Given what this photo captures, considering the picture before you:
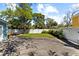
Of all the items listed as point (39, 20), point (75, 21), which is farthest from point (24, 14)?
point (75, 21)

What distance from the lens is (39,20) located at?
427cm

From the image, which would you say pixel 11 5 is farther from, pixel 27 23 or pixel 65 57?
pixel 65 57

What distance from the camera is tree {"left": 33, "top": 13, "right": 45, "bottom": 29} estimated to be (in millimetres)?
4246

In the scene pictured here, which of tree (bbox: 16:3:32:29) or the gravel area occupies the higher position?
tree (bbox: 16:3:32:29)

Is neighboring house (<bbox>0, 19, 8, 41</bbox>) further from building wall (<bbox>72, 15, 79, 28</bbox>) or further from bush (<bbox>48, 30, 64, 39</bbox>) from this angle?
building wall (<bbox>72, 15, 79, 28</bbox>)

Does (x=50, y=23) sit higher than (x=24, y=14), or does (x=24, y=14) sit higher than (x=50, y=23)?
(x=24, y=14)

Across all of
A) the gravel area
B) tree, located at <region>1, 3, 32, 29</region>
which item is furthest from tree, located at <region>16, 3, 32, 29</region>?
the gravel area

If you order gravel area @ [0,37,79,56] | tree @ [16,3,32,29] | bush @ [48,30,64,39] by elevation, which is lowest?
gravel area @ [0,37,79,56]

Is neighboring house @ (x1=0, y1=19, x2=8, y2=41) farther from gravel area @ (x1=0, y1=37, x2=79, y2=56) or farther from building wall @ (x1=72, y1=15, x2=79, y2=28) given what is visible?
building wall @ (x1=72, y1=15, x2=79, y2=28)

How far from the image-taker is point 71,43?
427 cm

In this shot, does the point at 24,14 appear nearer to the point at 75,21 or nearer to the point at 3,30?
the point at 3,30

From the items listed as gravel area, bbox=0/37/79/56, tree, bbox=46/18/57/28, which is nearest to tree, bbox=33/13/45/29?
tree, bbox=46/18/57/28

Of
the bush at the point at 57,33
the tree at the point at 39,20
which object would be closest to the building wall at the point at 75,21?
the bush at the point at 57,33

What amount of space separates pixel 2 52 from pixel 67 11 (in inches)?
36.9
